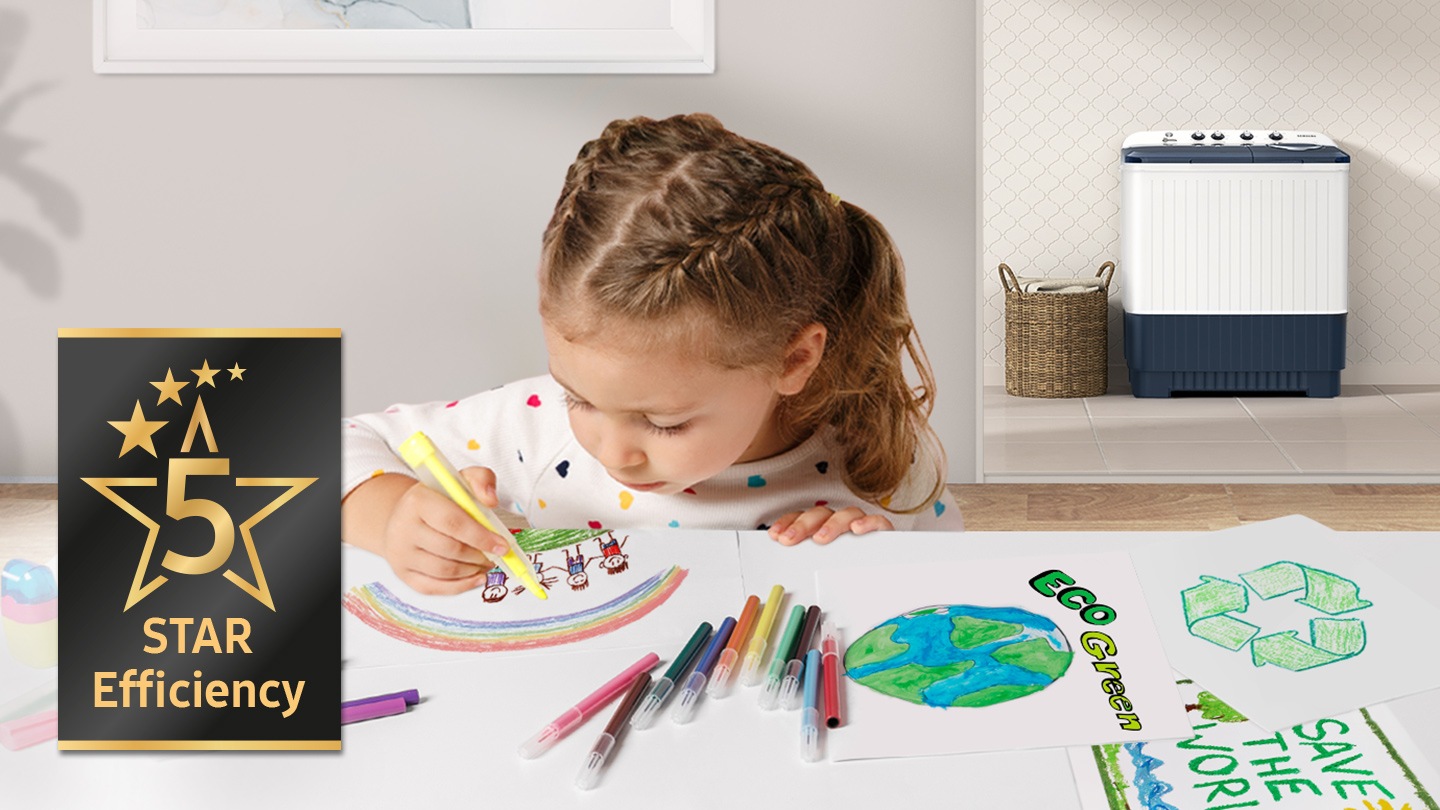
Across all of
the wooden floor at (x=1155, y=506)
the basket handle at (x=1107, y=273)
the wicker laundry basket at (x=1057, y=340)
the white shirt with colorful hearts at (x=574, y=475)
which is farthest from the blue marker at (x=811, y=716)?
the basket handle at (x=1107, y=273)

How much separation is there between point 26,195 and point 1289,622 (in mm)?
2419

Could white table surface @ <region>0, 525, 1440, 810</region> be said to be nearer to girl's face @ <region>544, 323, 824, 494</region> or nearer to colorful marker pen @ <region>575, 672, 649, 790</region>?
colorful marker pen @ <region>575, 672, 649, 790</region>

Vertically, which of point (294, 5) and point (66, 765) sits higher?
point (294, 5)

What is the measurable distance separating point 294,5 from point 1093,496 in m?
1.76

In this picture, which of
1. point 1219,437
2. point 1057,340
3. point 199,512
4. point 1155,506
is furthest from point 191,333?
point 1057,340

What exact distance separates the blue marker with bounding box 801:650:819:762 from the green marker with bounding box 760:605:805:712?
0.01 metres

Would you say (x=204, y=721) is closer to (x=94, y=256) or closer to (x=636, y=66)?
(x=636, y=66)

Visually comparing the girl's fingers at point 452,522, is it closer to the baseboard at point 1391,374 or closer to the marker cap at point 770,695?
the marker cap at point 770,695

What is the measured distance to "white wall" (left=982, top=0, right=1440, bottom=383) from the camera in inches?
147

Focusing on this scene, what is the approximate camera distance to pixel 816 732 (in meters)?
0.57

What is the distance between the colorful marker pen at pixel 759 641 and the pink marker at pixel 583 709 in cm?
5

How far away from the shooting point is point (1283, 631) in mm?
703

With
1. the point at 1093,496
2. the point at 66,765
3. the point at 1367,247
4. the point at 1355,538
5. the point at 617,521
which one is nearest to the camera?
the point at 66,765

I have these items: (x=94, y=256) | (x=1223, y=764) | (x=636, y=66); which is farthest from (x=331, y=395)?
(x=94, y=256)
